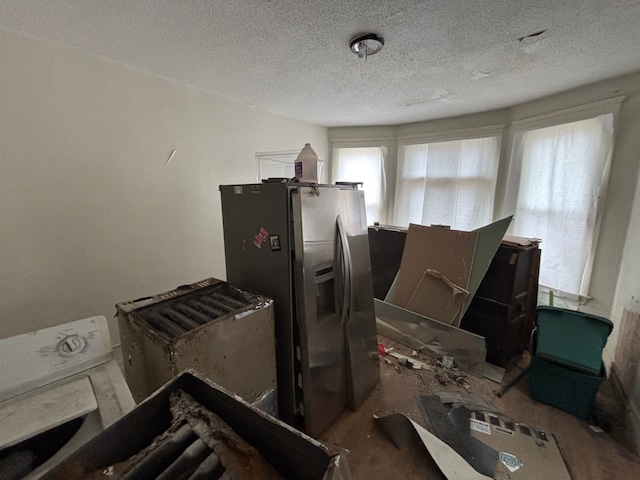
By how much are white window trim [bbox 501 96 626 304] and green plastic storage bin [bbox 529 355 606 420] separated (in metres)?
1.14

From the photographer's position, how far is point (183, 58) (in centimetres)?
187

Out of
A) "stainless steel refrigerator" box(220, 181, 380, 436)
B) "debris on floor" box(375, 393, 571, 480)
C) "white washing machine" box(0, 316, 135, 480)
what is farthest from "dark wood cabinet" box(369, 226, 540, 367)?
"white washing machine" box(0, 316, 135, 480)

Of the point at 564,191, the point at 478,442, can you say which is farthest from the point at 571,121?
the point at 478,442

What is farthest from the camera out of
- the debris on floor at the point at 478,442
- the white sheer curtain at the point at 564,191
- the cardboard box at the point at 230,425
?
the white sheer curtain at the point at 564,191

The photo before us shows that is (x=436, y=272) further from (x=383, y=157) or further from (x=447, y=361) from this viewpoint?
(x=383, y=157)

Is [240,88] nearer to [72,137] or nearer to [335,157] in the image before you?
[72,137]

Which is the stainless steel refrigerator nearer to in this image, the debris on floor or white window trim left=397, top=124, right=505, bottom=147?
the debris on floor

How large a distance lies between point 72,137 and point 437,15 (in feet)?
7.91

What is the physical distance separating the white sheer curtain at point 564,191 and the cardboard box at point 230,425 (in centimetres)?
313

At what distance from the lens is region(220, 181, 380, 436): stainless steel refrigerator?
4.61 ft

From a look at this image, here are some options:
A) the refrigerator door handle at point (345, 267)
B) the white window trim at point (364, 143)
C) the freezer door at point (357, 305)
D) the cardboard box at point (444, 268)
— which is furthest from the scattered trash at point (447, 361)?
the white window trim at point (364, 143)

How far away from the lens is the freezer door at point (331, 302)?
1.42 metres

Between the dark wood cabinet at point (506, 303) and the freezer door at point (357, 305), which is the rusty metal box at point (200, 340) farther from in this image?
the dark wood cabinet at point (506, 303)

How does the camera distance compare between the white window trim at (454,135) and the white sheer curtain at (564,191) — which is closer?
the white sheer curtain at (564,191)
